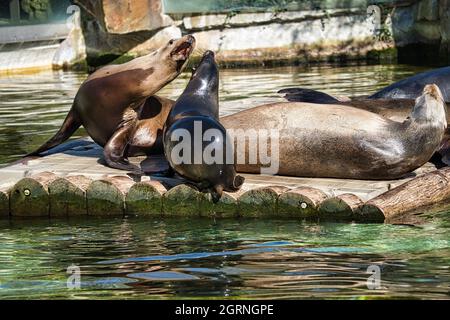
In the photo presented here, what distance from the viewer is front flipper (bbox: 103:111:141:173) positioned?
8172 millimetres

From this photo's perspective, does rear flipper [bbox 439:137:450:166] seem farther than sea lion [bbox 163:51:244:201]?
Yes

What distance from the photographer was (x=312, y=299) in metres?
4.84

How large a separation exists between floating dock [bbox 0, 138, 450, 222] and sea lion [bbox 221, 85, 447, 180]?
0.12 m

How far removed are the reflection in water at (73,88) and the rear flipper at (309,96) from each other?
50 cm

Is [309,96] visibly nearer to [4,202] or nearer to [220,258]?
[4,202]

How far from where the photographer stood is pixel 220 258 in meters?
6.04

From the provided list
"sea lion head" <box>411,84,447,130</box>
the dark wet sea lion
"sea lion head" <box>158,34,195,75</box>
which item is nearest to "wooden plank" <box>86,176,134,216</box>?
"sea lion head" <box>158,34,195,75</box>

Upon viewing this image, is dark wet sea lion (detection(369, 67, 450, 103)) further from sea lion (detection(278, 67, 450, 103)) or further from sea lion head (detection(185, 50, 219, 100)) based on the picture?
sea lion head (detection(185, 50, 219, 100))

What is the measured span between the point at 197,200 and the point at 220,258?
134 cm

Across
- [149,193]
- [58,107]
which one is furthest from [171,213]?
[58,107]

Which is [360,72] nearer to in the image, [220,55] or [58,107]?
[220,55]

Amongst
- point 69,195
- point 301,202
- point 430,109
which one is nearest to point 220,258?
point 301,202

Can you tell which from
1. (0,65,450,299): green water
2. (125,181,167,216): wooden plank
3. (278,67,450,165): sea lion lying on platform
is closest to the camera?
(0,65,450,299): green water
